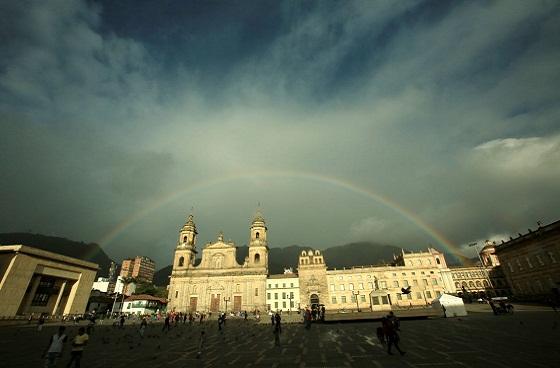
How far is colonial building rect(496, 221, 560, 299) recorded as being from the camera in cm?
3847

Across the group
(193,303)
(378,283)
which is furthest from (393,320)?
(193,303)

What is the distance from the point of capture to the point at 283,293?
2837 inches

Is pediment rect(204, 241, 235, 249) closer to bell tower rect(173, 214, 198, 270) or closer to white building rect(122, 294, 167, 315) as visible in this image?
bell tower rect(173, 214, 198, 270)

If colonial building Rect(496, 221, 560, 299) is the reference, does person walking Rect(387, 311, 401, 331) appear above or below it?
below

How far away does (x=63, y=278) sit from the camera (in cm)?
5256

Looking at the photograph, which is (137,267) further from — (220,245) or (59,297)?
(59,297)

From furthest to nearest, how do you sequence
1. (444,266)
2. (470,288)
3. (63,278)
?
1. (470,288)
2. (444,266)
3. (63,278)

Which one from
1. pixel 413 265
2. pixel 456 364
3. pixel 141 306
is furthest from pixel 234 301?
pixel 456 364

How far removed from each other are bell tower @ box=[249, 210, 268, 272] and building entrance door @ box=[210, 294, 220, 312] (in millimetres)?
10981

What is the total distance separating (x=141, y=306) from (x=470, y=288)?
3485 inches

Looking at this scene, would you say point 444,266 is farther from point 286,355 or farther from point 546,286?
point 286,355

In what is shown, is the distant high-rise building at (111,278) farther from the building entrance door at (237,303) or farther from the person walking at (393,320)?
the person walking at (393,320)

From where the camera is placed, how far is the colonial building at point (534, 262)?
126ft

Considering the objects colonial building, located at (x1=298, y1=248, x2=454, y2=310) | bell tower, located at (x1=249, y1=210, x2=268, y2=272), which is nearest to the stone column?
bell tower, located at (x1=249, y1=210, x2=268, y2=272)
